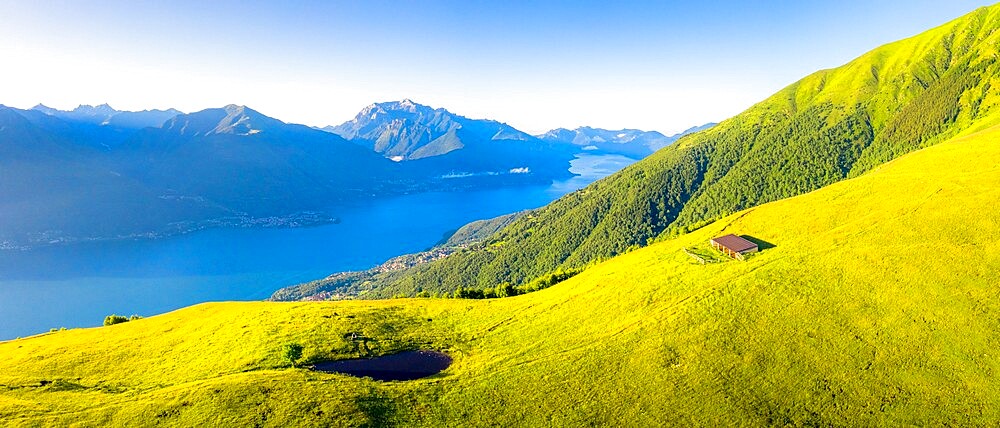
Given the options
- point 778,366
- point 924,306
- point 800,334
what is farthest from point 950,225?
point 778,366

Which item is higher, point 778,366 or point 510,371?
point 510,371

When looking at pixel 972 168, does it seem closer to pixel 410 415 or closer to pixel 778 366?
pixel 778 366

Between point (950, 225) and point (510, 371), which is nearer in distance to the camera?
point (510, 371)

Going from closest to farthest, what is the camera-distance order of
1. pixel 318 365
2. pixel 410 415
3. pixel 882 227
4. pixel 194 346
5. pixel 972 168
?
pixel 410 415, pixel 318 365, pixel 194 346, pixel 882 227, pixel 972 168

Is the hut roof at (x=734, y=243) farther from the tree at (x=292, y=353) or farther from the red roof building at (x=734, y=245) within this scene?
the tree at (x=292, y=353)

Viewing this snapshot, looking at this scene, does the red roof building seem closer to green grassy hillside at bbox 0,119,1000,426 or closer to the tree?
green grassy hillside at bbox 0,119,1000,426

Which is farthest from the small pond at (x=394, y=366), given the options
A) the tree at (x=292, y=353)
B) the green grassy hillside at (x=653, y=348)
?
the tree at (x=292, y=353)

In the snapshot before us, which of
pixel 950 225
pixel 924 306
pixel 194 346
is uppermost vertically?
pixel 194 346
